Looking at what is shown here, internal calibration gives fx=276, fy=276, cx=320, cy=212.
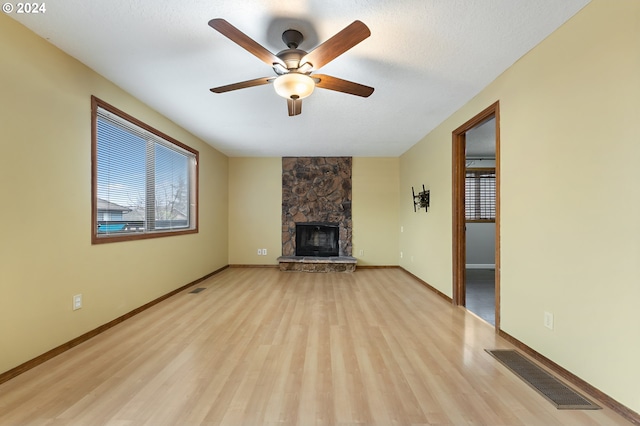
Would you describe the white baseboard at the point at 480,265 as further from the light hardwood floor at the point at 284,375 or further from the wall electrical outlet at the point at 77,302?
the wall electrical outlet at the point at 77,302

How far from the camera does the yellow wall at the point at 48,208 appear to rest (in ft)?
6.26

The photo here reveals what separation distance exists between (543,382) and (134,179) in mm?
4270

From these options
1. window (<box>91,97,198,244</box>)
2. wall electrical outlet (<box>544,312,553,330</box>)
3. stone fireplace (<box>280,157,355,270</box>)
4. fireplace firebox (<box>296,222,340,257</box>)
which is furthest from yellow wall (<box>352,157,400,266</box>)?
Result: wall electrical outlet (<box>544,312,553,330</box>)

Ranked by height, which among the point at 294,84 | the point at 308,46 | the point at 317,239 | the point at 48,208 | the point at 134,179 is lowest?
the point at 317,239

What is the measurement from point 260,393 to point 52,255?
6.55ft

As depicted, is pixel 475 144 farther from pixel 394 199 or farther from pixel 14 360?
pixel 14 360

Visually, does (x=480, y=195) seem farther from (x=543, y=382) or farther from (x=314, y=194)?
(x=543, y=382)

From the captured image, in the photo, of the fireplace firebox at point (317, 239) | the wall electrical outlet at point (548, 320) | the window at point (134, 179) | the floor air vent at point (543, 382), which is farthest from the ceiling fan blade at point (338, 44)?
the fireplace firebox at point (317, 239)

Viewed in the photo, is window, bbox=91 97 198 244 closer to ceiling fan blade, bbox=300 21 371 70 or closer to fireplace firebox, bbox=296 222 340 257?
ceiling fan blade, bbox=300 21 371 70

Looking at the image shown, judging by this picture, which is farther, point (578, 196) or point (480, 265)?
point (480, 265)

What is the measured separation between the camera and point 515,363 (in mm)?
2131

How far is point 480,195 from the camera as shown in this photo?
6.27 metres

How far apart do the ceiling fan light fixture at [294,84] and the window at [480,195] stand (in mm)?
5380

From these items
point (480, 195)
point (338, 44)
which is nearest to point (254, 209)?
point (338, 44)
